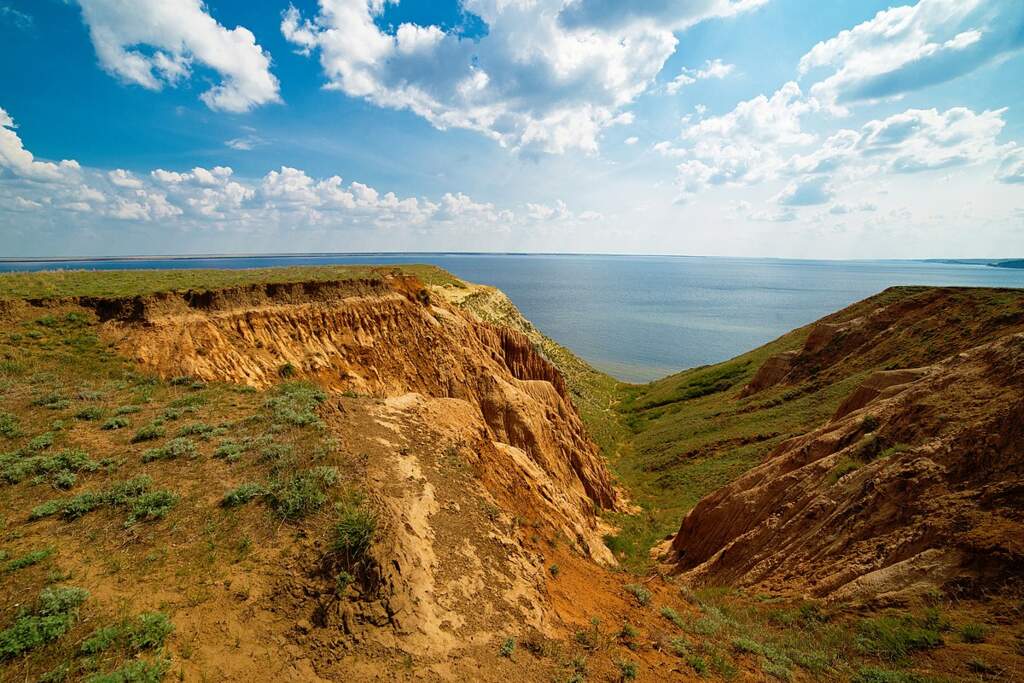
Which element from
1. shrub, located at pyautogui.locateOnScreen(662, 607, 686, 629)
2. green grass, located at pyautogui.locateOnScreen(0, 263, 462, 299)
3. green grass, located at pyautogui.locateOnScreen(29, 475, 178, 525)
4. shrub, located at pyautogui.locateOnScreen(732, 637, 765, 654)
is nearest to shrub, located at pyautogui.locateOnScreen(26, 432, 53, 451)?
green grass, located at pyautogui.locateOnScreen(29, 475, 178, 525)

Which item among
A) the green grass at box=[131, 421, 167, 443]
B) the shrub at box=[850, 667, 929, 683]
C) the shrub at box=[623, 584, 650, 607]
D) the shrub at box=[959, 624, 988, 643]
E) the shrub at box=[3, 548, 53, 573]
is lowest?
the shrub at box=[623, 584, 650, 607]

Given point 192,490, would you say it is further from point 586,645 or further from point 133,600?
point 586,645

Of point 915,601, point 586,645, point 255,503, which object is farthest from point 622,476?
point 255,503

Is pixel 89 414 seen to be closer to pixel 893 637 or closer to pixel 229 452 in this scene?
pixel 229 452

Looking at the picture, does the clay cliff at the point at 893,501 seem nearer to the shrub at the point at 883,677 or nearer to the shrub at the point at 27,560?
the shrub at the point at 883,677

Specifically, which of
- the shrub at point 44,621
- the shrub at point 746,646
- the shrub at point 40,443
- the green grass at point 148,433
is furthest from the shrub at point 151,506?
the shrub at point 746,646

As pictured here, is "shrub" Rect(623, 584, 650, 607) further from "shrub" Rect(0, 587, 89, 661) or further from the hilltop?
"shrub" Rect(0, 587, 89, 661)

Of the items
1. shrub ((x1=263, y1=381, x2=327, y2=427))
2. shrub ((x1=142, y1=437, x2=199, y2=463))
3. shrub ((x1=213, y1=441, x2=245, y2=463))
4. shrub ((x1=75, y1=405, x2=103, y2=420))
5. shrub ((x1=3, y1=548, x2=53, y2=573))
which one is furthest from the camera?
shrub ((x1=263, y1=381, x2=327, y2=427))
